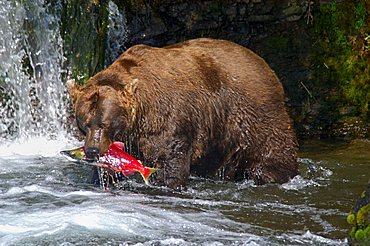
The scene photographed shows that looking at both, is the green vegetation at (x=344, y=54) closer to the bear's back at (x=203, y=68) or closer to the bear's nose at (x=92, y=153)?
the bear's back at (x=203, y=68)

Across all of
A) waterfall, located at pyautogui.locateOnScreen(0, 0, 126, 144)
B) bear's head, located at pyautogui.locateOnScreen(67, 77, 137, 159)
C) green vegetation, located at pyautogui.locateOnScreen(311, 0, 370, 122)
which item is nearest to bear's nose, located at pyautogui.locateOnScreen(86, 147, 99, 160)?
bear's head, located at pyautogui.locateOnScreen(67, 77, 137, 159)

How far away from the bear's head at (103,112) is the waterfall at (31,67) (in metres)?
3.57

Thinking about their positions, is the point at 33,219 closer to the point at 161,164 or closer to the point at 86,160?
the point at 86,160

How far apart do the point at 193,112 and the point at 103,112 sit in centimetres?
116

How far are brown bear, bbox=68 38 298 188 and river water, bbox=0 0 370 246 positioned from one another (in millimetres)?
256

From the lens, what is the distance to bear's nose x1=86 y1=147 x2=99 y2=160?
8.18 meters

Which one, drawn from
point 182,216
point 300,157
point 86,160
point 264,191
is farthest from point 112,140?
point 300,157

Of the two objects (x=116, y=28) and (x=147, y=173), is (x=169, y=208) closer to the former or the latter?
(x=147, y=173)

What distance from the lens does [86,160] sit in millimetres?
8297

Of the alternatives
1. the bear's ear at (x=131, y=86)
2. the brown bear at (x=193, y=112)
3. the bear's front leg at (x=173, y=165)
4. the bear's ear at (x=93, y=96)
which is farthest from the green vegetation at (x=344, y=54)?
the bear's ear at (x=93, y=96)

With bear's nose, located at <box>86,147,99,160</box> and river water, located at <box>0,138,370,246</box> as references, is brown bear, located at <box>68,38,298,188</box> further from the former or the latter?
river water, located at <box>0,138,370,246</box>

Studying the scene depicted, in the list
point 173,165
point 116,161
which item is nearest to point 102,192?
point 116,161

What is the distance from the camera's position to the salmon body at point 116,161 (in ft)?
27.4

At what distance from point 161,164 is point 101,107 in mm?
945
